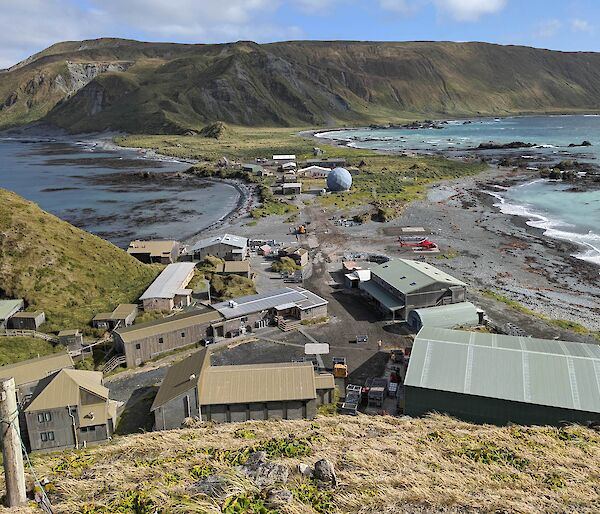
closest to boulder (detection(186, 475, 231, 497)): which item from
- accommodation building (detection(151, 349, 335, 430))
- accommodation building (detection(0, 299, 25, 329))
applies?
accommodation building (detection(151, 349, 335, 430))

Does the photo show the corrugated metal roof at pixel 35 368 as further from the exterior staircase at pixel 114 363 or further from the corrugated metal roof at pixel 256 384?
the corrugated metal roof at pixel 256 384

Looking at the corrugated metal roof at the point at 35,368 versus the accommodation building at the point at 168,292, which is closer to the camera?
the corrugated metal roof at the point at 35,368

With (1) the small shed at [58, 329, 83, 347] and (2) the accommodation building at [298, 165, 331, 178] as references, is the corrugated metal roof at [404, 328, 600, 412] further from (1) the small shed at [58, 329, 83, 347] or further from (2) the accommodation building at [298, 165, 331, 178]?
(2) the accommodation building at [298, 165, 331, 178]

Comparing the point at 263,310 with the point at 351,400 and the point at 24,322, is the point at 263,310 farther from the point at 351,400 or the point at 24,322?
the point at 24,322

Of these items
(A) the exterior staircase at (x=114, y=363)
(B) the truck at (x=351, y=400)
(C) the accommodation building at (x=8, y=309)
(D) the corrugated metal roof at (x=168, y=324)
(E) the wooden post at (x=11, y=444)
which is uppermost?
(E) the wooden post at (x=11, y=444)

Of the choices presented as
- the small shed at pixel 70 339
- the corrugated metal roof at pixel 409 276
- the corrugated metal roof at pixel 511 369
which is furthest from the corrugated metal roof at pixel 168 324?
the corrugated metal roof at pixel 511 369

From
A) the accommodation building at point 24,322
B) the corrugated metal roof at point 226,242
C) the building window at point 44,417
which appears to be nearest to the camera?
the building window at point 44,417

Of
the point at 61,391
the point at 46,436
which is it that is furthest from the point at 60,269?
the point at 46,436
